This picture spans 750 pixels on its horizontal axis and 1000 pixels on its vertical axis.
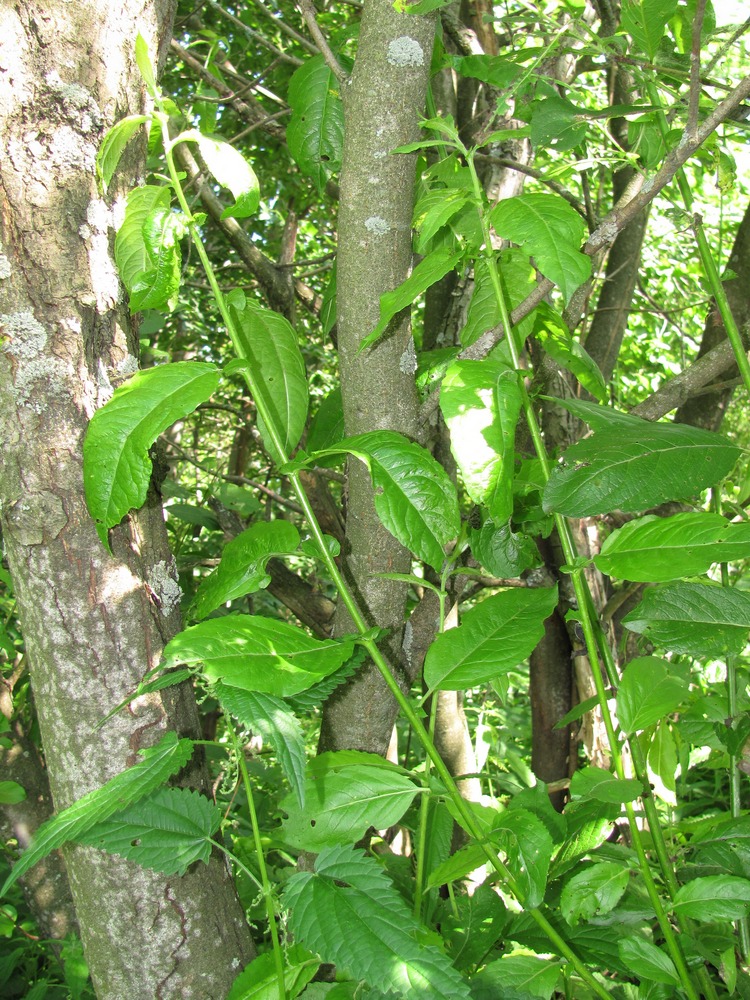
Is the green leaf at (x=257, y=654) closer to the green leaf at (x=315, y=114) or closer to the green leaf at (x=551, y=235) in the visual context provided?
the green leaf at (x=551, y=235)

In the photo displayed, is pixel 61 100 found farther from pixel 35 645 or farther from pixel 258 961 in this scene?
pixel 258 961

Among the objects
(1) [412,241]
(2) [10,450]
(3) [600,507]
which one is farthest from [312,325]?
(3) [600,507]

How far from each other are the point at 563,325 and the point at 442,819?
2.57 feet

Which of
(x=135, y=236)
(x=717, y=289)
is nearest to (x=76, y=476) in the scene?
(x=135, y=236)

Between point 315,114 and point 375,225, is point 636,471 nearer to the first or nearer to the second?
point 375,225

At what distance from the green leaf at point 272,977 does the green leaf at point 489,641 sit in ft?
1.22

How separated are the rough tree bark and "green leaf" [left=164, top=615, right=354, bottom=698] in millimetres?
395

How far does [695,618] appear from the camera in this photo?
995 mm

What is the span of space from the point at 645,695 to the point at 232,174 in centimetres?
87

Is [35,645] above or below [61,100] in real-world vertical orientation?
below

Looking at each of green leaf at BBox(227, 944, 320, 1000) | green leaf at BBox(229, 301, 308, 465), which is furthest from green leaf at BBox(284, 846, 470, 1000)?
green leaf at BBox(229, 301, 308, 465)

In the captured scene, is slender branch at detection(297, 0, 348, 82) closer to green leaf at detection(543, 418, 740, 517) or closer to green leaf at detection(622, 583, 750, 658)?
green leaf at detection(543, 418, 740, 517)

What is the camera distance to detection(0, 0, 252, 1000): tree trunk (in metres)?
1.05

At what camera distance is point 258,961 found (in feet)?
3.31
